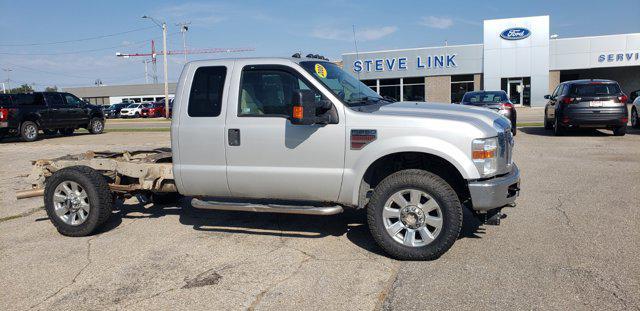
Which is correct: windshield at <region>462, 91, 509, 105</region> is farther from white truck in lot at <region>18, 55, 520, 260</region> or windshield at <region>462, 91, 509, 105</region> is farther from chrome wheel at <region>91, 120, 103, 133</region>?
chrome wheel at <region>91, 120, 103, 133</region>

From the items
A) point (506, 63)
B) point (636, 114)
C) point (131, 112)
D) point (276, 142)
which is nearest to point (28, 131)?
point (276, 142)

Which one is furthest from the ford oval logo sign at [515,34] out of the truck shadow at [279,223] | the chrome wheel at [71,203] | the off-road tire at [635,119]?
the chrome wheel at [71,203]

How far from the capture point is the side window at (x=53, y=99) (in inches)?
800

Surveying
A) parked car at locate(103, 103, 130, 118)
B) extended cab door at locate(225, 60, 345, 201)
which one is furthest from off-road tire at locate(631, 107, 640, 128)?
parked car at locate(103, 103, 130, 118)

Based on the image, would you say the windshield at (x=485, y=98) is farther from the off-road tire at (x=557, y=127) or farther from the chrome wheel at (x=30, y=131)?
the chrome wheel at (x=30, y=131)

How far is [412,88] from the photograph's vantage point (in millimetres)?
41500

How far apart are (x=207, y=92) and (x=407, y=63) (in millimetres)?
36549

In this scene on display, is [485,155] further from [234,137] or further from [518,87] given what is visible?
[518,87]

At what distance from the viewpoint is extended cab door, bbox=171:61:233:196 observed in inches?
216

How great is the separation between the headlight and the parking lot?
84cm

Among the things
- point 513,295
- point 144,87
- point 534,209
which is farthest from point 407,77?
point 144,87

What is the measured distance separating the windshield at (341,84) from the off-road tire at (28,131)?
57.6ft

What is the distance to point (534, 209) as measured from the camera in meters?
6.62

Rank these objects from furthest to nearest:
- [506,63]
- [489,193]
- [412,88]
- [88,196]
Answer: [412,88] < [506,63] < [88,196] < [489,193]
